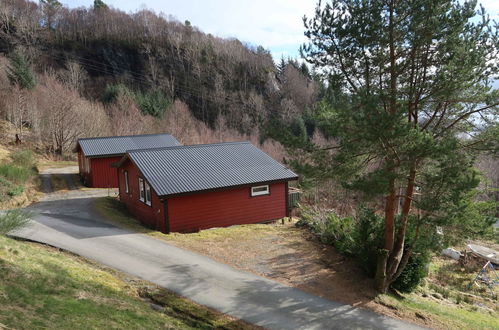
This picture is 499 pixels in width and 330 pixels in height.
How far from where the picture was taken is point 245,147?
21781mm

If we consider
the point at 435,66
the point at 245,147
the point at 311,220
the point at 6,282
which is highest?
the point at 435,66

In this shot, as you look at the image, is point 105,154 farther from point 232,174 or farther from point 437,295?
point 437,295

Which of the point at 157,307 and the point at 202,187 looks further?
the point at 202,187

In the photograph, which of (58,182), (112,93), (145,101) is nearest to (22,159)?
(58,182)

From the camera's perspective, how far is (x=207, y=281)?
36.8ft

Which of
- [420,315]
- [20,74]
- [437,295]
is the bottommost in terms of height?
[437,295]

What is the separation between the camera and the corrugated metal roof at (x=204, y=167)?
17344mm

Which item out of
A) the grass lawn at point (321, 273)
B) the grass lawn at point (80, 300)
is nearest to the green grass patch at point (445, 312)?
the grass lawn at point (321, 273)

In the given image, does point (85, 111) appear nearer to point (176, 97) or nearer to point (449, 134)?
point (176, 97)

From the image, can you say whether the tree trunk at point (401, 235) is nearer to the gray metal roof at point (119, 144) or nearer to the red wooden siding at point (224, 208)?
the red wooden siding at point (224, 208)

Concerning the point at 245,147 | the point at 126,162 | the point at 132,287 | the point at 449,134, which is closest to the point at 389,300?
the point at 449,134

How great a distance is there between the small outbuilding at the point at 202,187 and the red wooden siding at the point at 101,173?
6.09 meters

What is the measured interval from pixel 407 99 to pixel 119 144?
21836 millimetres

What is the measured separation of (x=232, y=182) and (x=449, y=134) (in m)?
9.75
